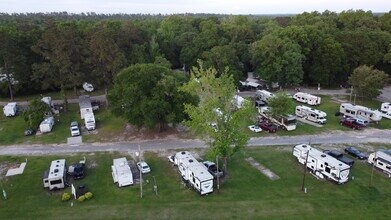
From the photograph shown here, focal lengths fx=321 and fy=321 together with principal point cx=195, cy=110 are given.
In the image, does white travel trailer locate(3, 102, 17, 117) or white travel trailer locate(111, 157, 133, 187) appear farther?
white travel trailer locate(3, 102, 17, 117)

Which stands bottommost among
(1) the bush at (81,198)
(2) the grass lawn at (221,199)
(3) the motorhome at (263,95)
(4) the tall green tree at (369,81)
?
(2) the grass lawn at (221,199)

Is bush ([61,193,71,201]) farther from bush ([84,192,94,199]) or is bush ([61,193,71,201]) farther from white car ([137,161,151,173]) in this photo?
white car ([137,161,151,173])

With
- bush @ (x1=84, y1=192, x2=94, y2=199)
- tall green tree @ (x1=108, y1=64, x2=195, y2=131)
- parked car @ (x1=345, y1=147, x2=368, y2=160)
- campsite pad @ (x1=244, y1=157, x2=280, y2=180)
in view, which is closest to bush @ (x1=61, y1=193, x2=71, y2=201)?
bush @ (x1=84, y1=192, x2=94, y2=199)

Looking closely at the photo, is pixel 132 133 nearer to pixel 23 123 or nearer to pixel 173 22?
pixel 23 123

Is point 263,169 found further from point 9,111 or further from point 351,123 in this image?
point 9,111

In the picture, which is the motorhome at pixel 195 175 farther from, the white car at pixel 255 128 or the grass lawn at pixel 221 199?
the white car at pixel 255 128

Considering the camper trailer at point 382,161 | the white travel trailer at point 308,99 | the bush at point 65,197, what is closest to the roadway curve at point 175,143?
the camper trailer at point 382,161
